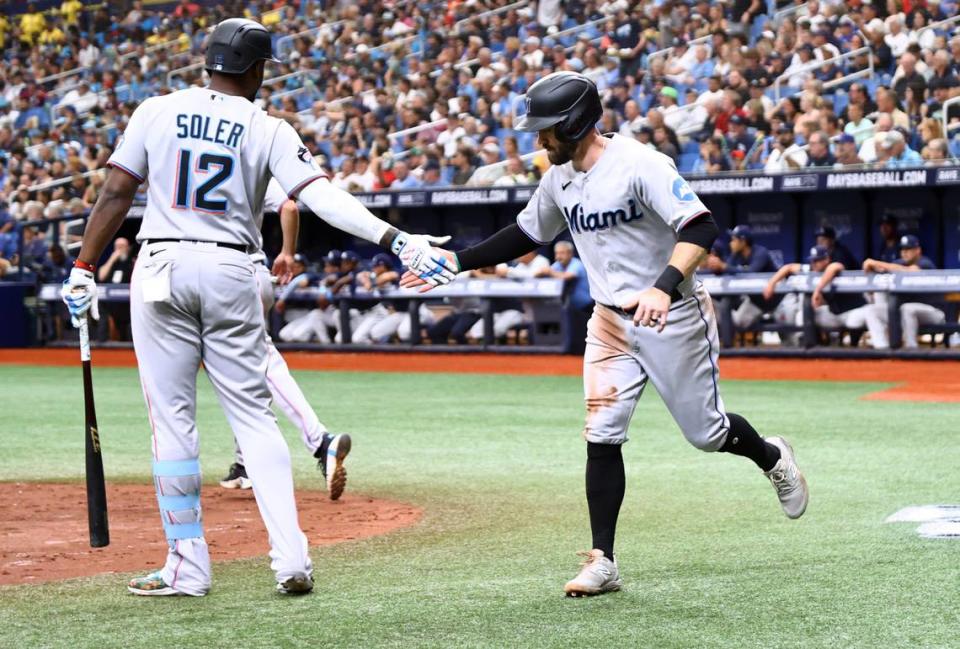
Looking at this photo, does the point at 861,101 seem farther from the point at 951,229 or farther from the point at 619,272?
the point at 619,272

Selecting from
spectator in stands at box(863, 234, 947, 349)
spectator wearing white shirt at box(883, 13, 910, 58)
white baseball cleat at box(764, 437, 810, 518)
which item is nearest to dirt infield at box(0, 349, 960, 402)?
spectator in stands at box(863, 234, 947, 349)

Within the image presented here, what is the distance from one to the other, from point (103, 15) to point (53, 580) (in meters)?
27.9

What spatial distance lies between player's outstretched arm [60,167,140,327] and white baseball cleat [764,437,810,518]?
2568 mm

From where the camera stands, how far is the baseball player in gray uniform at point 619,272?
15.9 feet

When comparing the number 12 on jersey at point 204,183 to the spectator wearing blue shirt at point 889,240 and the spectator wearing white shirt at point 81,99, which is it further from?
the spectator wearing white shirt at point 81,99

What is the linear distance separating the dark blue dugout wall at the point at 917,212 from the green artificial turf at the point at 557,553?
6.66 metres

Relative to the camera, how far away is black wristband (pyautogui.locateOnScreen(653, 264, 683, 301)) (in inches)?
184

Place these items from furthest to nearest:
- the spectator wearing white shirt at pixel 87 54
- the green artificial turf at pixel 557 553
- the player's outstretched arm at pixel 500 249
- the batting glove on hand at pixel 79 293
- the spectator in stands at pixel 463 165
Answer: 1. the spectator wearing white shirt at pixel 87 54
2. the spectator in stands at pixel 463 165
3. the player's outstretched arm at pixel 500 249
4. the batting glove on hand at pixel 79 293
5. the green artificial turf at pixel 557 553

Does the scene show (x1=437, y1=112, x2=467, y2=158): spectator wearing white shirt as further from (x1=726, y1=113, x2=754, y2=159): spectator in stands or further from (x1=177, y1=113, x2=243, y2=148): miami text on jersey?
(x1=177, y1=113, x2=243, y2=148): miami text on jersey

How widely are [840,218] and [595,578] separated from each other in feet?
46.2

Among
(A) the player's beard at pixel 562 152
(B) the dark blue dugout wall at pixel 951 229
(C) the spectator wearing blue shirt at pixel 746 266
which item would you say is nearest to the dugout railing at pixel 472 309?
(C) the spectator wearing blue shirt at pixel 746 266

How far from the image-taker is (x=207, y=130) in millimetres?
4816

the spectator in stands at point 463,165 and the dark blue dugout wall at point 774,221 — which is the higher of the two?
the spectator in stands at point 463,165

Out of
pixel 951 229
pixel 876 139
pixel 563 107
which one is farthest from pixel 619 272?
pixel 951 229
